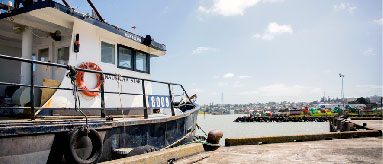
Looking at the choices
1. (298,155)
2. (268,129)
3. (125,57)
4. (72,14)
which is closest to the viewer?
(298,155)

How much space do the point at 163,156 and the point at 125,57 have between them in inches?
165

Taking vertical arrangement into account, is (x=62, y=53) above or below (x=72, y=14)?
below

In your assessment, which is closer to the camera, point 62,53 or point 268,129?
point 62,53

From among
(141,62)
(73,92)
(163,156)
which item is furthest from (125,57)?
(163,156)

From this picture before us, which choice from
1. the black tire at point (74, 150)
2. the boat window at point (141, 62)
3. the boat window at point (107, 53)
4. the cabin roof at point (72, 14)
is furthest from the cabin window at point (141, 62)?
the black tire at point (74, 150)

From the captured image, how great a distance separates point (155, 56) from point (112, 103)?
3.24 m

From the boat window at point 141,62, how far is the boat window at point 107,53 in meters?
1.10

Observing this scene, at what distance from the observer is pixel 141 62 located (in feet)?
27.9

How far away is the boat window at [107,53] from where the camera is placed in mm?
7012

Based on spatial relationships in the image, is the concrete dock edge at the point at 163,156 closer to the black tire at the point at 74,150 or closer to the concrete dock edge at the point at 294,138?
the black tire at the point at 74,150

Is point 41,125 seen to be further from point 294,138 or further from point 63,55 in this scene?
point 294,138

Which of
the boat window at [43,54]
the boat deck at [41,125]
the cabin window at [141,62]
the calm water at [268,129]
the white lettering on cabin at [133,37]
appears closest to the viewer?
the boat deck at [41,125]

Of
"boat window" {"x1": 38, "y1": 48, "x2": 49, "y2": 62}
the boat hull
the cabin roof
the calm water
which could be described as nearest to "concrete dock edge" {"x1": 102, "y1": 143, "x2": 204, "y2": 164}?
the boat hull

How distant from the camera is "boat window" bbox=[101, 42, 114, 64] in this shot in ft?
23.0
